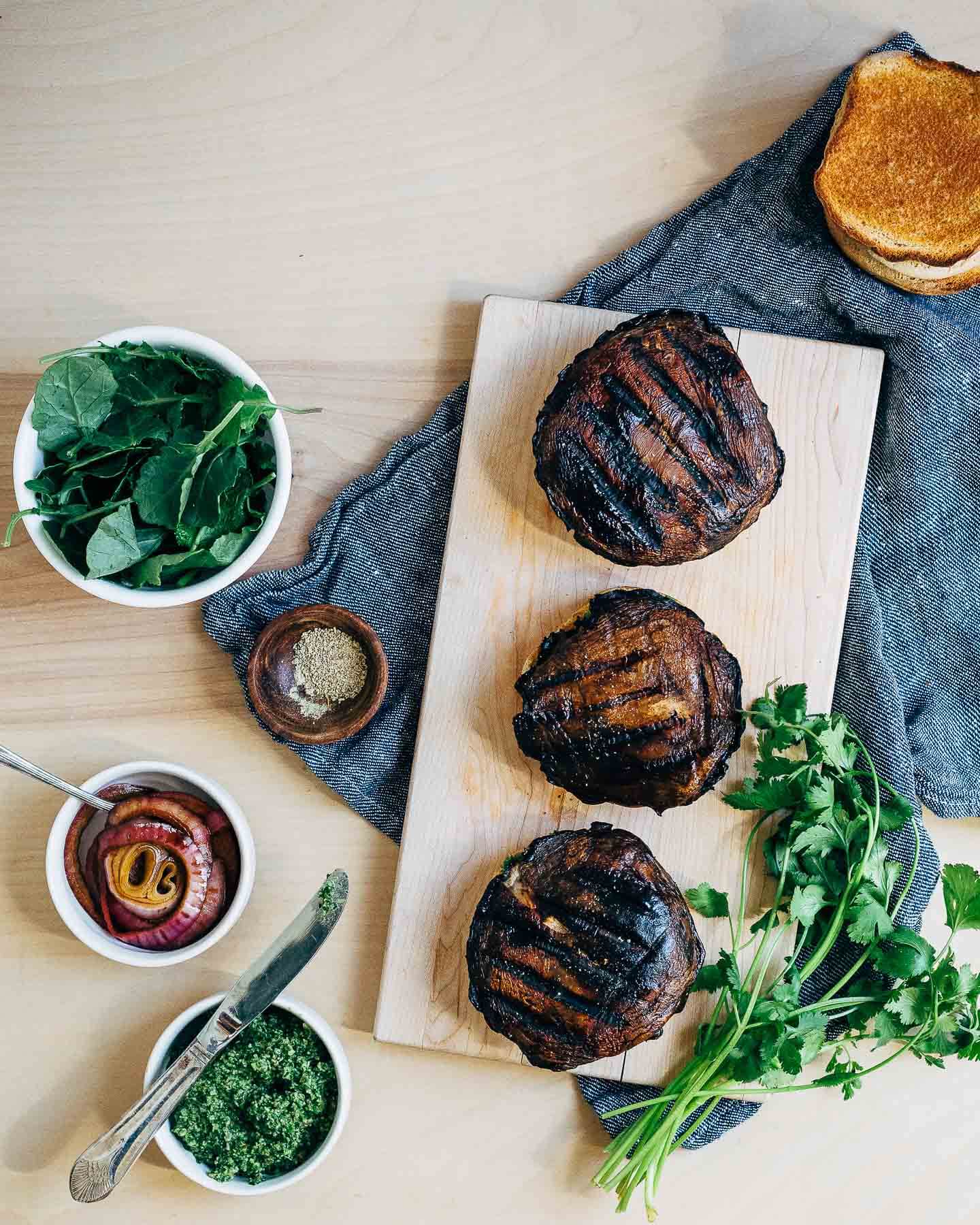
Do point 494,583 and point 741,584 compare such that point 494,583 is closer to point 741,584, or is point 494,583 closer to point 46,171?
point 741,584

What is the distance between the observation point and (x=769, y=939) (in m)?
2.17

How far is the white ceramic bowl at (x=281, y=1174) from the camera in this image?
2.11 meters

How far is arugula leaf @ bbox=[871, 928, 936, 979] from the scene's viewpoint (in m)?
2.01

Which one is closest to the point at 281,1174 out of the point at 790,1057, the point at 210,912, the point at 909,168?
the point at 210,912

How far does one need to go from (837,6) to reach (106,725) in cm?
220

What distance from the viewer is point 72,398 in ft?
6.47

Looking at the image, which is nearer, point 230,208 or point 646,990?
point 646,990

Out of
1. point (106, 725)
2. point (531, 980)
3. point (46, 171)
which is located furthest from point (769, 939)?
point (46, 171)

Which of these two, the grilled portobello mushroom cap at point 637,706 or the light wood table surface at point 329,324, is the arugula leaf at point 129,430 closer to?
the light wood table surface at point 329,324

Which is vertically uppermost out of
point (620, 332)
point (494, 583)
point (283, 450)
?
point (620, 332)

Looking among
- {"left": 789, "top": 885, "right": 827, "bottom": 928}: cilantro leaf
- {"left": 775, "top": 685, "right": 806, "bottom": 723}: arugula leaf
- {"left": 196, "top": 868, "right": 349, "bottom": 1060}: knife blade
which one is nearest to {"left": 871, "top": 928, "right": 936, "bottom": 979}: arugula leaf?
{"left": 789, "top": 885, "right": 827, "bottom": 928}: cilantro leaf

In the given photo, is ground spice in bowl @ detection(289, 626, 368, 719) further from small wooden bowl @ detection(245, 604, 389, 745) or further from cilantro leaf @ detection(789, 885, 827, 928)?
cilantro leaf @ detection(789, 885, 827, 928)

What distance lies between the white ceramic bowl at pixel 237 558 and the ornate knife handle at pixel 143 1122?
872mm

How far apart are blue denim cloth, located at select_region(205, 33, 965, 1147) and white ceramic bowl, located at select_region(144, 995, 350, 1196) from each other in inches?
16.6
